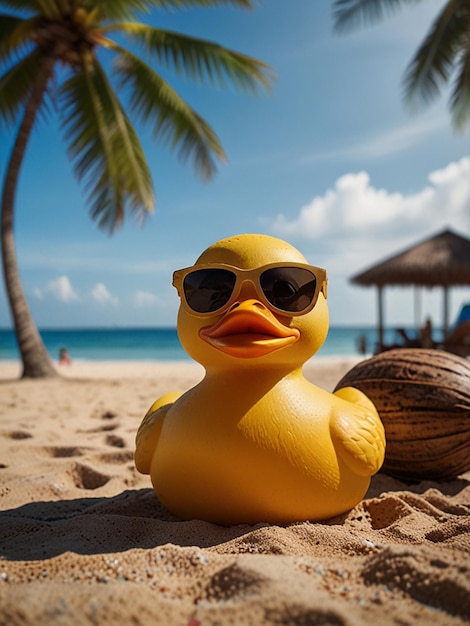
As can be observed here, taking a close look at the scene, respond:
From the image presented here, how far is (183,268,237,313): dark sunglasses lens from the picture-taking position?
1.69 m

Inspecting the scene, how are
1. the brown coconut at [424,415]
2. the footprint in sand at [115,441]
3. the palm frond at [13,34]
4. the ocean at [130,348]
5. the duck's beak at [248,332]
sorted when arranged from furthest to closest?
1. the ocean at [130,348]
2. the palm frond at [13,34]
3. the footprint in sand at [115,441]
4. the brown coconut at [424,415]
5. the duck's beak at [248,332]

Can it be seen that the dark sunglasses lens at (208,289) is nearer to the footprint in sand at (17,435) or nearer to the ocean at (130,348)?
the footprint in sand at (17,435)

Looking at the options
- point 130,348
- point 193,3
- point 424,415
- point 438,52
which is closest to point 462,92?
point 438,52

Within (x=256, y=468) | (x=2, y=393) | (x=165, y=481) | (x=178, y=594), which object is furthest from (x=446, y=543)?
(x=2, y=393)

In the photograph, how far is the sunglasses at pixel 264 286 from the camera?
1668 mm

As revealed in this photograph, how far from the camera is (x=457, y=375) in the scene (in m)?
2.34

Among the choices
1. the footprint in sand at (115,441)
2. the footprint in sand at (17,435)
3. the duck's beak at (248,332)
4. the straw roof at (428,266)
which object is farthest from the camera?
the straw roof at (428,266)

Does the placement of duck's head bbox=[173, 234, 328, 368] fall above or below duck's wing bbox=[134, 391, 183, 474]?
above

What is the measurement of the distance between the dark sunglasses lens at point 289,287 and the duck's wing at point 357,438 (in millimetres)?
441

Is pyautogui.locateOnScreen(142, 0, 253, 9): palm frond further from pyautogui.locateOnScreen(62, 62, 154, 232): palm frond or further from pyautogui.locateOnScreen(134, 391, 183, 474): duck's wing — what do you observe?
pyautogui.locateOnScreen(134, 391, 183, 474): duck's wing

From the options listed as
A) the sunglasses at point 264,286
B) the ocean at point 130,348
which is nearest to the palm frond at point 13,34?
the sunglasses at point 264,286

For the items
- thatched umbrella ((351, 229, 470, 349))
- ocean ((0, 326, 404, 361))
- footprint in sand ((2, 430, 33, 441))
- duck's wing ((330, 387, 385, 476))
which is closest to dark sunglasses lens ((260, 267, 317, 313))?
duck's wing ((330, 387, 385, 476))

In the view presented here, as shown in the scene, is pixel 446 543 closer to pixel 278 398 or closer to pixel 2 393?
pixel 278 398

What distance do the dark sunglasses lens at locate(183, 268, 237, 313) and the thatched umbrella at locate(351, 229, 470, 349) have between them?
375 inches
